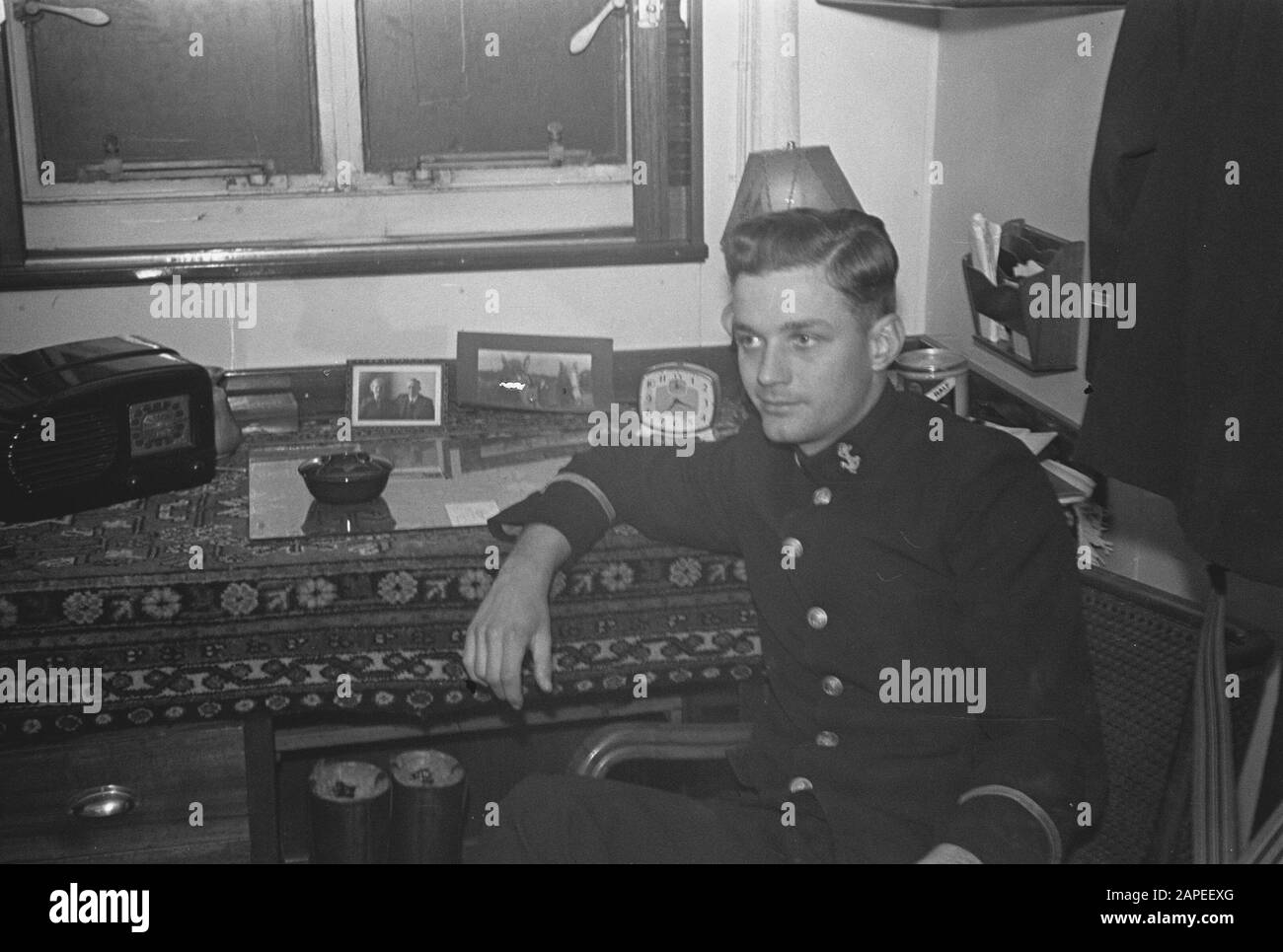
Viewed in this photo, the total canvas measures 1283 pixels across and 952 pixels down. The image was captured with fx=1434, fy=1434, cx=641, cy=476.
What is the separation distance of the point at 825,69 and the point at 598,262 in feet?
1.73

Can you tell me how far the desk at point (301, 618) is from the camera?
1.84 meters

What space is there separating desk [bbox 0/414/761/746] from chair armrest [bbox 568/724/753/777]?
27cm

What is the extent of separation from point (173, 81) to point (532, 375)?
754mm

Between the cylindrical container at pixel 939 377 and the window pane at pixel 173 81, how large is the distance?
1.08 meters

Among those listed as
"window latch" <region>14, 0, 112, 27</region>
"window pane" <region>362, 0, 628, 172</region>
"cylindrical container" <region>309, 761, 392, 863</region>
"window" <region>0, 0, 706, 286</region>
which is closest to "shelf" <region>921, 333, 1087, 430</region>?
"window" <region>0, 0, 706, 286</region>

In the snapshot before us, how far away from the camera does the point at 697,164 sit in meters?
2.52

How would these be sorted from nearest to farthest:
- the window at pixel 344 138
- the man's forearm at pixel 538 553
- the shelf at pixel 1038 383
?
the man's forearm at pixel 538 553
the shelf at pixel 1038 383
the window at pixel 344 138

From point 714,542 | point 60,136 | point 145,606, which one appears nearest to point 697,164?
point 714,542

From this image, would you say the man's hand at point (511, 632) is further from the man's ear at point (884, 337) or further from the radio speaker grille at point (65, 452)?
the radio speaker grille at point (65, 452)

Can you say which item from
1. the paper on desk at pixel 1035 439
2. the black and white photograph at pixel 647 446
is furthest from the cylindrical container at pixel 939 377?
the paper on desk at pixel 1035 439

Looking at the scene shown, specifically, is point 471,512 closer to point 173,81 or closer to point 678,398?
point 678,398

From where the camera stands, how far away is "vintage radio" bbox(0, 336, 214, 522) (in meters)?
1.96

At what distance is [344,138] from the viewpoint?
2.42 m

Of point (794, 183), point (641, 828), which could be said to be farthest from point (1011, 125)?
point (641, 828)
